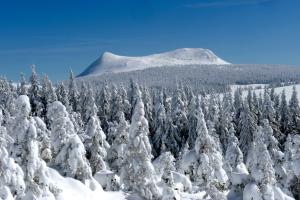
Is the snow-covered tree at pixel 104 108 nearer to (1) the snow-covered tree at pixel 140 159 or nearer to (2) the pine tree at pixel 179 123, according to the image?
(2) the pine tree at pixel 179 123

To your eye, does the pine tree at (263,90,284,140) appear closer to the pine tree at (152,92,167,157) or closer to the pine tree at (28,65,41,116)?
the pine tree at (152,92,167,157)

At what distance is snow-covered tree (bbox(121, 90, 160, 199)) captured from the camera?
32.6 meters

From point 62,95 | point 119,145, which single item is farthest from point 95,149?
point 62,95

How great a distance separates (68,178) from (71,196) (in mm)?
2617

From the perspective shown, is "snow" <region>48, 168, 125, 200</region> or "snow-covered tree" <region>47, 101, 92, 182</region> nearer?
"snow" <region>48, 168, 125, 200</region>

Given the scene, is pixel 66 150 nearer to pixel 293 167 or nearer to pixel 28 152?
pixel 28 152

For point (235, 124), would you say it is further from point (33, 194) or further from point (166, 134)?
point (33, 194)

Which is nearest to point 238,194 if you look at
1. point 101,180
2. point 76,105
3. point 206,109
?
point 101,180

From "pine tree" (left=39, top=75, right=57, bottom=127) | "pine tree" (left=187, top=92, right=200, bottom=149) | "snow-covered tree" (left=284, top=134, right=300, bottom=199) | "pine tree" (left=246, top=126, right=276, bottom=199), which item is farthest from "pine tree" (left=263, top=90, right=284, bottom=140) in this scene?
"pine tree" (left=246, top=126, right=276, bottom=199)

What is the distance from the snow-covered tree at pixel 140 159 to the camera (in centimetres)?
3259

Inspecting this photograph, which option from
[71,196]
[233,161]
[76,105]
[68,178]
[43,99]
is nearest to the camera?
[71,196]

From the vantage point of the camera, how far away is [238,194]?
32.7 meters

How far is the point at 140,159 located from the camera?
1297 inches

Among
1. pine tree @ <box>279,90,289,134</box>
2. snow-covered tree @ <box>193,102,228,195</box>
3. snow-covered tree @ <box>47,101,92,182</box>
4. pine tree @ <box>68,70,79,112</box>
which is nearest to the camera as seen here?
snow-covered tree @ <box>47,101,92,182</box>
